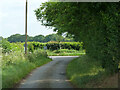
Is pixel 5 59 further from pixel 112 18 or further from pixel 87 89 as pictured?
pixel 112 18

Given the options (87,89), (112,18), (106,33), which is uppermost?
(112,18)

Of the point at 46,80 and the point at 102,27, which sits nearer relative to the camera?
the point at 102,27

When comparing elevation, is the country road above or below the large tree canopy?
below

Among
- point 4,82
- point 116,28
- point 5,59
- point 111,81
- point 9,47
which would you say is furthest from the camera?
point 9,47

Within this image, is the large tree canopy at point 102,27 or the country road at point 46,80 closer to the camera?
the large tree canopy at point 102,27

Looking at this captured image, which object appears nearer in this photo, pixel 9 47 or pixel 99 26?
pixel 99 26

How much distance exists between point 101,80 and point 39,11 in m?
21.4

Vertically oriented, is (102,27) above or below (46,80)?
above

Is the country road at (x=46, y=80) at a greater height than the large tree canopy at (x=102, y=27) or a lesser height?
lesser

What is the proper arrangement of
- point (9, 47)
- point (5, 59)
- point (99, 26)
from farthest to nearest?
point (9, 47)
point (5, 59)
point (99, 26)

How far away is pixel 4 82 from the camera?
10516mm

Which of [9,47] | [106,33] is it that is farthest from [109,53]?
[9,47]

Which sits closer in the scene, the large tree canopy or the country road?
the large tree canopy

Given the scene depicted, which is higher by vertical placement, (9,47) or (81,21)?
(81,21)
